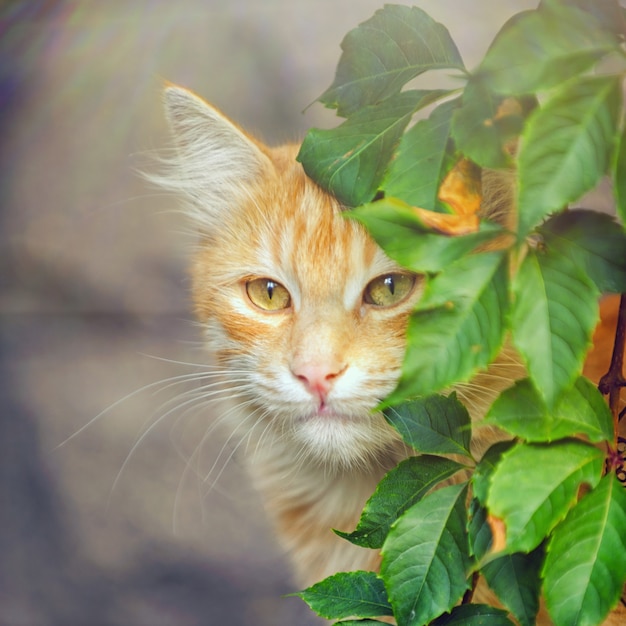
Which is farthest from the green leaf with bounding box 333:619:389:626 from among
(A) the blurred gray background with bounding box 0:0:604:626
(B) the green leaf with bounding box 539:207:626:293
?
(A) the blurred gray background with bounding box 0:0:604:626

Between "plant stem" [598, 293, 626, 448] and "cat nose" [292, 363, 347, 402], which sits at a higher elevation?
"plant stem" [598, 293, 626, 448]

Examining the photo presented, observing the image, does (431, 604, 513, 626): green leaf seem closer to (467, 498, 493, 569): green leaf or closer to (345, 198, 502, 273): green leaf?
(467, 498, 493, 569): green leaf

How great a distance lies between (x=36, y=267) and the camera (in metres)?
1.33

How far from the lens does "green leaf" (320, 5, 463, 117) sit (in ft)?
1.36

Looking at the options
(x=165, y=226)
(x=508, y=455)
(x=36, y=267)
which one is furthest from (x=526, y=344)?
(x=36, y=267)

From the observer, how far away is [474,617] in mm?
383

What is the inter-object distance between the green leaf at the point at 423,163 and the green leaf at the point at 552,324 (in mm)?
80

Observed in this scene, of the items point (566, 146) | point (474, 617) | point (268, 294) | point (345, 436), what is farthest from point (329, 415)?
point (566, 146)

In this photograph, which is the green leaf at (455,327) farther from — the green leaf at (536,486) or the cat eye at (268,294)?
the cat eye at (268,294)

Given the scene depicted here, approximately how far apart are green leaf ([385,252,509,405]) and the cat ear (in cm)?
47

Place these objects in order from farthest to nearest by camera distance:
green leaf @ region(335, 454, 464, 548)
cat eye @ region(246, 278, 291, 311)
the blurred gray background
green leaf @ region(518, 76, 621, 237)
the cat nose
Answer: the blurred gray background
cat eye @ region(246, 278, 291, 311)
the cat nose
green leaf @ region(335, 454, 464, 548)
green leaf @ region(518, 76, 621, 237)

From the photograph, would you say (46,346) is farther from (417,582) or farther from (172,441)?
(417,582)

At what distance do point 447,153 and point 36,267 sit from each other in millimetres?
1116

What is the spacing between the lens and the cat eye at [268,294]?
2.23ft
